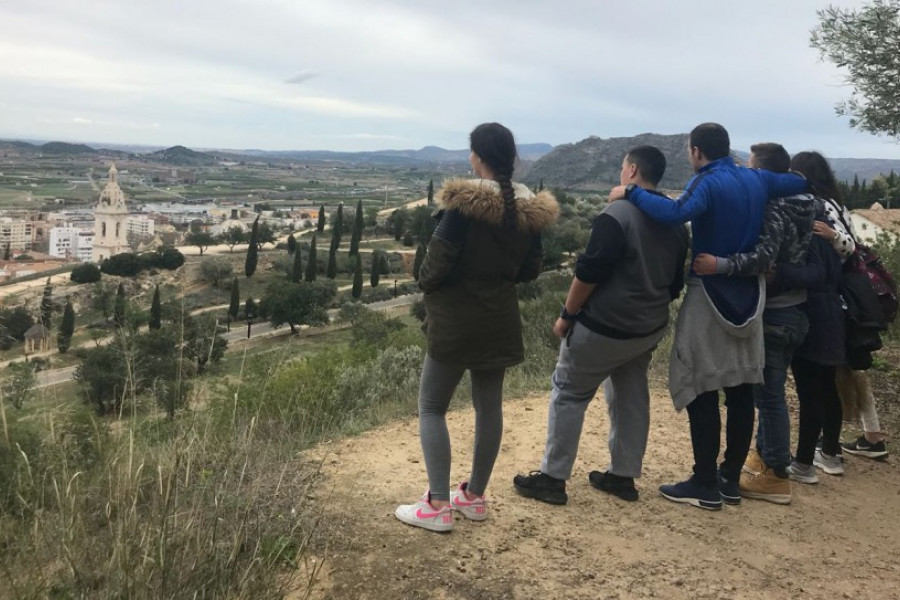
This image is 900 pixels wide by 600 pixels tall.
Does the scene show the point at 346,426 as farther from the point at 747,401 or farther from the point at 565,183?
the point at 565,183

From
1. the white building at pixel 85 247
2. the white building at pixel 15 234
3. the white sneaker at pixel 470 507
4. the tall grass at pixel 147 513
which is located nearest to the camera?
the tall grass at pixel 147 513

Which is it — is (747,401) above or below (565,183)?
below

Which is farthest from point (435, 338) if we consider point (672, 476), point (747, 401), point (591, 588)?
point (672, 476)

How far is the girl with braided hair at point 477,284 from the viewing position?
2.45 m

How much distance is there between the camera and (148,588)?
1767 mm

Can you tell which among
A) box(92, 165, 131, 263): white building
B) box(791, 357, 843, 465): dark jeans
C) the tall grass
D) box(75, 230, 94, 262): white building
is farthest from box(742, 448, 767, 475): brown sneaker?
box(75, 230, 94, 262): white building

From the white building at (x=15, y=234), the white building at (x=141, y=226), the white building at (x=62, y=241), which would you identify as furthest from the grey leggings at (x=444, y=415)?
the white building at (x=141, y=226)

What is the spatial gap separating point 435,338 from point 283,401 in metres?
5.42

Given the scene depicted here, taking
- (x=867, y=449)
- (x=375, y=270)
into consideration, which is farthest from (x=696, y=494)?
(x=375, y=270)

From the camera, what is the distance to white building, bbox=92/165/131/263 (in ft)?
238

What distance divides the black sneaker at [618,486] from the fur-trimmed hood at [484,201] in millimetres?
1345

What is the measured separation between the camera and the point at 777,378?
124 inches

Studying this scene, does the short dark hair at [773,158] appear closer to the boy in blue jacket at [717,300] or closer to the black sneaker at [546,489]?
the boy in blue jacket at [717,300]

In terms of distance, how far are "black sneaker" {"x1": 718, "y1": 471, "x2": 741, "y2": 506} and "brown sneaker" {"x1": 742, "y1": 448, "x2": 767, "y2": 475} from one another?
0.62 feet
